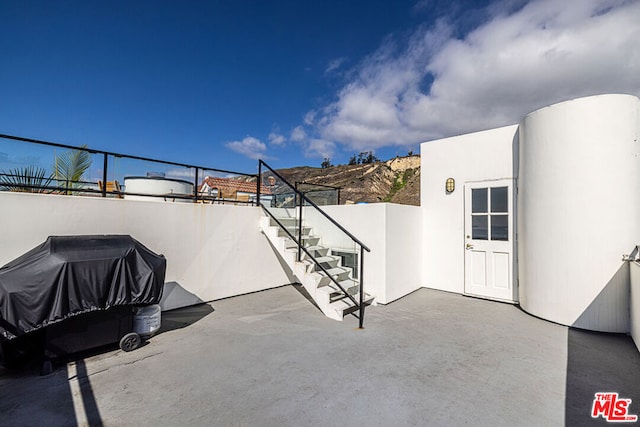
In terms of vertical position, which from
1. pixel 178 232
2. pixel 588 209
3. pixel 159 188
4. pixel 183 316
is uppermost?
pixel 159 188

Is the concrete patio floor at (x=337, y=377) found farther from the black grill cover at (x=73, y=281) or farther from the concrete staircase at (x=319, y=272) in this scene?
the black grill cover at (x=73, y=281)

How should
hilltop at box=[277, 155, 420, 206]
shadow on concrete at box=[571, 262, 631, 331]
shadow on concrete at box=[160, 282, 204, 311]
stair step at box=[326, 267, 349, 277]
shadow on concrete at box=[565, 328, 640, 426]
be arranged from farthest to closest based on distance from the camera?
1. hilltop at box=[277, 155, 420, 206]
2. stair step at box=[326, 267, 349, 277]
3. shadow on concrete at box=[160, 282, 204, 311]
4. shadow on concrete at box=[571, 262, 631, 331]
5. shadow on concrete at box=[565, 328, 640, 426]

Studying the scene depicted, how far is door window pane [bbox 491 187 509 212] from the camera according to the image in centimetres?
498

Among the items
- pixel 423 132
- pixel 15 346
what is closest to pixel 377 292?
pixel 15 346

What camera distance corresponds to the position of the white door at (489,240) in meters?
4.88

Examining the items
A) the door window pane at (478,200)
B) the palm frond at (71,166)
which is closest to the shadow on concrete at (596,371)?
the door window pane at (478,200)

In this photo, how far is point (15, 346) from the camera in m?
2.45

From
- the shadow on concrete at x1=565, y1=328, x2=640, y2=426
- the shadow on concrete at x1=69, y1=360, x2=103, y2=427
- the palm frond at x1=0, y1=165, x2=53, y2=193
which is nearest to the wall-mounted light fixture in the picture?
the shadow on concrete at x1=565, y1=328, x2=640, y2=426

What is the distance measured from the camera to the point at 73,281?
2504 millimetres

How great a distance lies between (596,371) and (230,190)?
6.94m

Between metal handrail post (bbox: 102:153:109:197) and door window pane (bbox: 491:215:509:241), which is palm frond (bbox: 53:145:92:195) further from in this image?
door window pane (bbox: 491:215:509:241)

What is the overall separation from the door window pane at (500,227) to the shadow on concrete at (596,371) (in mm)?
1805

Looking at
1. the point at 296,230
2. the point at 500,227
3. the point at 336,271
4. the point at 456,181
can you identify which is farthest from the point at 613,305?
the point at 296,230

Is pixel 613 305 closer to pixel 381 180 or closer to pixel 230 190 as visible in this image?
pixel 230 190
